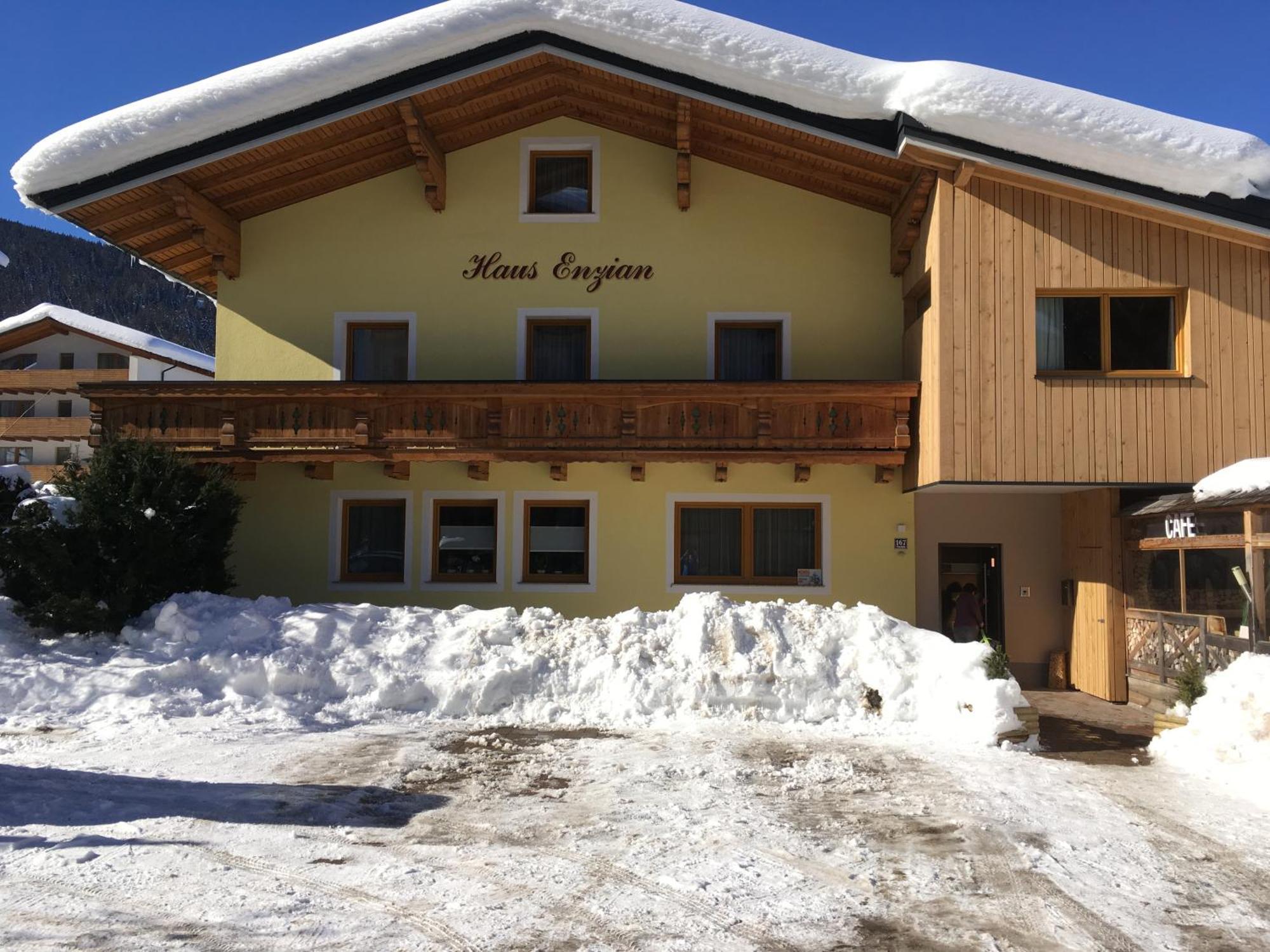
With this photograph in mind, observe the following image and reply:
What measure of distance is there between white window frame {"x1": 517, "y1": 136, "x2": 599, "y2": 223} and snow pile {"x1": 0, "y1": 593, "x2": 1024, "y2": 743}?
6854 millimetres

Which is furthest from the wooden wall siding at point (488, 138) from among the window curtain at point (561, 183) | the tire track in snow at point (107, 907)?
the tire track in snow at point (107, 907)

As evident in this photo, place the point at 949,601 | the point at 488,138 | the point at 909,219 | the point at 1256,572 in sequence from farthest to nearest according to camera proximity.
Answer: the point at 949,601
the point at 488,138
the point at 909,219
the point at 1256,572

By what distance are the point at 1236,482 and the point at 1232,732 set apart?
293 cm

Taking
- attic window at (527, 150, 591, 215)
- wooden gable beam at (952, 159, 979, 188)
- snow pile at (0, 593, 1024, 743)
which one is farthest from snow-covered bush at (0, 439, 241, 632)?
wooden gable beam at (952, 159, 979, 188)

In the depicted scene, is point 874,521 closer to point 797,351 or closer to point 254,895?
point 797,351

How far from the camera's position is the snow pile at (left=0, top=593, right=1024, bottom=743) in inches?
434

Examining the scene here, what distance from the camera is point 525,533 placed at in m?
15.9

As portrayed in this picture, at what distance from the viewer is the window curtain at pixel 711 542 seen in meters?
15.7

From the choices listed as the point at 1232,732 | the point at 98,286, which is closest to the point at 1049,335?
the point at 1232,732

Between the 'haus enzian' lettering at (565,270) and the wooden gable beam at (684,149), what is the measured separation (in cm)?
122

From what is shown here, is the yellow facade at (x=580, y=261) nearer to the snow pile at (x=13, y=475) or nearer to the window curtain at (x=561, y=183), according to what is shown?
the window curtain at (x=561, y=183)

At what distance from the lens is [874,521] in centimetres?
1542

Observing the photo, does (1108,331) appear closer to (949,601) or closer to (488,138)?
(949,601)

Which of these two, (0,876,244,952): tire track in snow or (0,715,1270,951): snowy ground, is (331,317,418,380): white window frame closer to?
(0,715,1270,951): snowy ground
